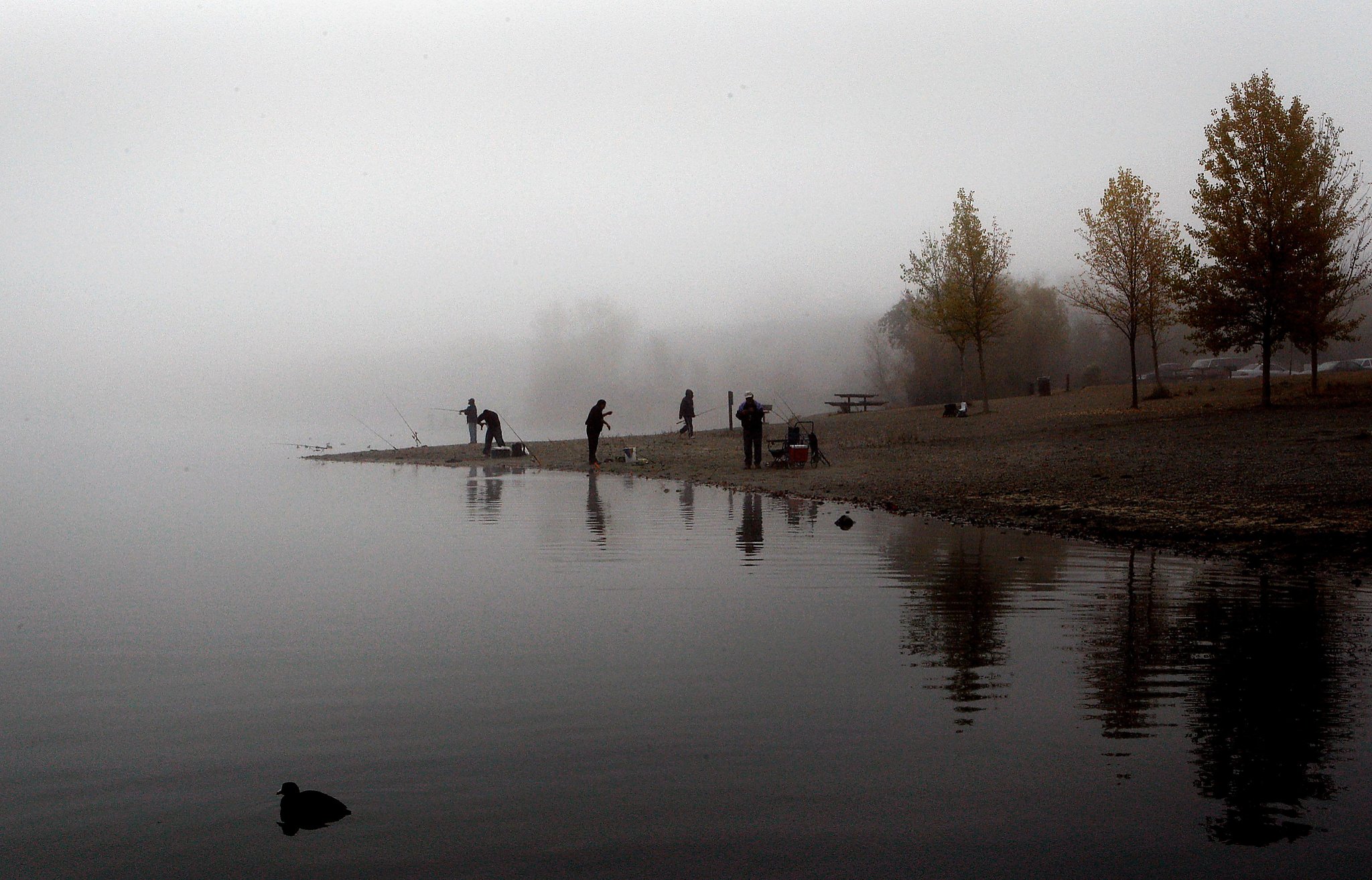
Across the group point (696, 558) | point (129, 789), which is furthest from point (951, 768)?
point (696, 558)

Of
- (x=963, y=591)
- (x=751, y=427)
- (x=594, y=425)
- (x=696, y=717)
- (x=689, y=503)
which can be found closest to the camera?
(x=696, y=717)

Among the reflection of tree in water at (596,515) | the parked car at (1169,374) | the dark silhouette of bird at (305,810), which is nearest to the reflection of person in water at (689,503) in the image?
the reflection of tree in water at (596,515)

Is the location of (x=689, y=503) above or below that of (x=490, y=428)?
below

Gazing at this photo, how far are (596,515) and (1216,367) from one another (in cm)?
6775

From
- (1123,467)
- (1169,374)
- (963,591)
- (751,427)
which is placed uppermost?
(1169,374)

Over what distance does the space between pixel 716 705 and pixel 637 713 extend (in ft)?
1.75

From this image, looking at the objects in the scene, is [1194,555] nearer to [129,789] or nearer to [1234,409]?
[129,789]

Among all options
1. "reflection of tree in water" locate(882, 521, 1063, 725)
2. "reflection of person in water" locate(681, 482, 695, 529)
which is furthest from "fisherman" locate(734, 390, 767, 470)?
"reflection of tree in water" locate(882, 521, 1063, 725)

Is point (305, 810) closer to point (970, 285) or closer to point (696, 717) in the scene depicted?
point (696, 717)

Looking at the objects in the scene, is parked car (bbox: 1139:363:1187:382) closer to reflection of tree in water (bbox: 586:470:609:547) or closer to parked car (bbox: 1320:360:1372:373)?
parked car (bbox: 1320:360:1372:373)

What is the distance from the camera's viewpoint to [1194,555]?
12.7 m

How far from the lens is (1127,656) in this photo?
789 cm

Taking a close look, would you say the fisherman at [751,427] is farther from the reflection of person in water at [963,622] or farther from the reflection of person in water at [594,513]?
the reflection of person in water at [963,622]

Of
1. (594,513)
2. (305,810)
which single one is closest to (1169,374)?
(594,513)
